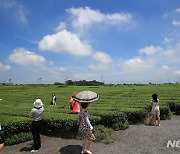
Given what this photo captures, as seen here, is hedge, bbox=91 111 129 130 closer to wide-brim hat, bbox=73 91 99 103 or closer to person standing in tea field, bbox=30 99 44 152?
wide-brim hat, bbox=73 91 99 103

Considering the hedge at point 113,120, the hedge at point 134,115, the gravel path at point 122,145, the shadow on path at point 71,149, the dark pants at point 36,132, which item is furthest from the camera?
the hedge at point 134,115

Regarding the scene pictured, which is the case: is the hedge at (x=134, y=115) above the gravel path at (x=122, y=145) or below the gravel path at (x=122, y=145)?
above

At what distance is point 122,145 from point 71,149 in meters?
2.40

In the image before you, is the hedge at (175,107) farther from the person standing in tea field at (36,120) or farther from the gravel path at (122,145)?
the person standing in tea field at (36,120)

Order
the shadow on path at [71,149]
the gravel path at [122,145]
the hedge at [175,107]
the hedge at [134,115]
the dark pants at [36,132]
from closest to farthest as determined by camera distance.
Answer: the shadow on path at [71,149] → the gravel path at [122,145] → the dark pants at [36,132] → the hedge at [134,115] → the hedge at [175,107]

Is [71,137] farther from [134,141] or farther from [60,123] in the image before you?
[134,141]

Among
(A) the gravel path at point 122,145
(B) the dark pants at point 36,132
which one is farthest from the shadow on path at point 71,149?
(B) the dark pants at point 36,132

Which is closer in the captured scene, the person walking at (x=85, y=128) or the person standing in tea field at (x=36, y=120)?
the person walking at (x=85, y=128)

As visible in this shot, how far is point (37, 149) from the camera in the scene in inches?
452

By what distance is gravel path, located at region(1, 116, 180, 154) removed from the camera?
11.3 metres

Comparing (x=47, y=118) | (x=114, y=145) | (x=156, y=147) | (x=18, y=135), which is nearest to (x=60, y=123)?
(x=47, y=118)

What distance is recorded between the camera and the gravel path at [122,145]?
11273mm

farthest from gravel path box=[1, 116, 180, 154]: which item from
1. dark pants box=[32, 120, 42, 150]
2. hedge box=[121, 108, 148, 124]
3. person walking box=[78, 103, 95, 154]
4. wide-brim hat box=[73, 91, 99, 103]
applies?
hedge box=[121, 108, 148, 124]

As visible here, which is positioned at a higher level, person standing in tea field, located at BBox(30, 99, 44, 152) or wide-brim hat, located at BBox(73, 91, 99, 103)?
wide-brim hat, located at BBox(73, 91, 99, 103)
